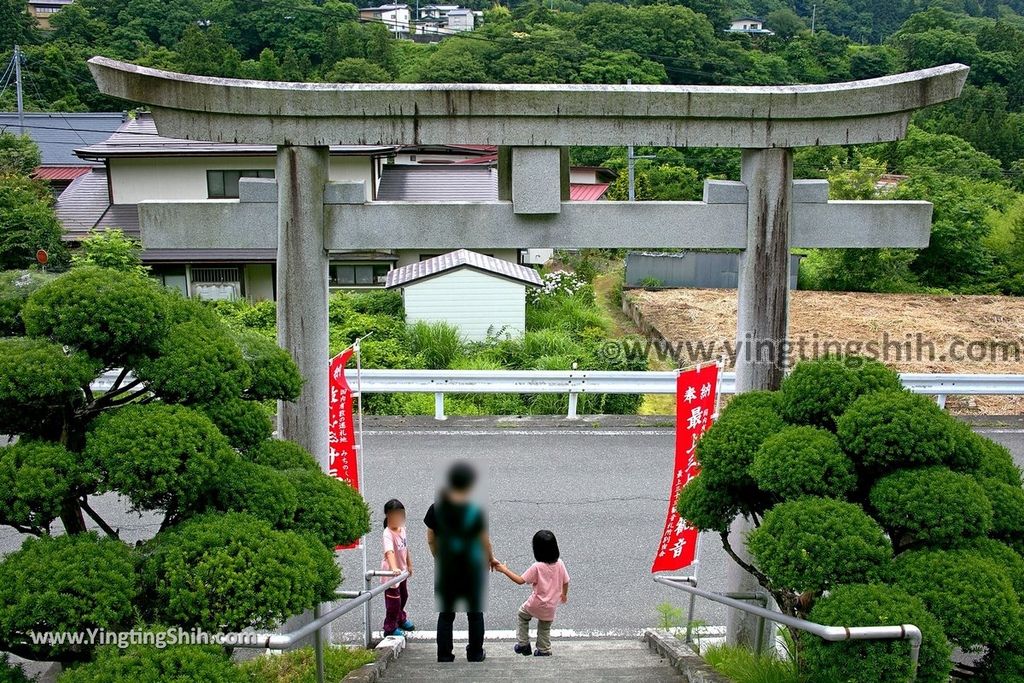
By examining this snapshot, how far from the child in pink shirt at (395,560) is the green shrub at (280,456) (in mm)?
2142

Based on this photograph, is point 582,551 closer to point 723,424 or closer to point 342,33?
point 723,424

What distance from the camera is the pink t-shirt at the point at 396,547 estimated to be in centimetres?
691

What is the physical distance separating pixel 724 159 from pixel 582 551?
31764 millimetres

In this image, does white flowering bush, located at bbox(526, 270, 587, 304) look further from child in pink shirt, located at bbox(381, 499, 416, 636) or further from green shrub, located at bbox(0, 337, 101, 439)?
green shrub, located at bbox(0, 337, 101, 439)

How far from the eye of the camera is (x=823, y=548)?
13.4ft

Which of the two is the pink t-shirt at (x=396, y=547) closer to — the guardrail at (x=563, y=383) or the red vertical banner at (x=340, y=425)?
the red vertical banner at (x=340, y=425)

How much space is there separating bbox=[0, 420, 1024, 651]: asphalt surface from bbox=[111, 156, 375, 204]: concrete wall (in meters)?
15.5

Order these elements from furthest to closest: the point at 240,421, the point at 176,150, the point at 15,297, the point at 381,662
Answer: the point at 176,150 → the point at 381,662 → the point at 240,421 → the point at 15,297

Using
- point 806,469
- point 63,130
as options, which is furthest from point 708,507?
point 63,130

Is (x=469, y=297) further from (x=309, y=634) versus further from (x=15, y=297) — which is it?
(x=15, y=297)

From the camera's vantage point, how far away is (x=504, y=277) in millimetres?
19016

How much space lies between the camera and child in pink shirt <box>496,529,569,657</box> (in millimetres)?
6617

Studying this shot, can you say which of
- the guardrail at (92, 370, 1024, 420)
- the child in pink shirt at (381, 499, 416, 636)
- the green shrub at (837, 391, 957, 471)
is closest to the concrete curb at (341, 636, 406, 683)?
the child in pink shirt at (381, 499, 416, 636)

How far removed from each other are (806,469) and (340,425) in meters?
3.97
